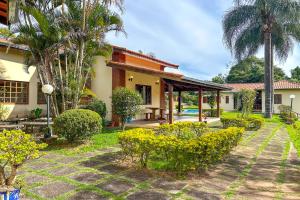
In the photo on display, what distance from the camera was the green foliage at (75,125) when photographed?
8758 mm

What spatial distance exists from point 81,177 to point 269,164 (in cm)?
515

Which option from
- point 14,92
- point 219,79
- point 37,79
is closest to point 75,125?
point 14,92

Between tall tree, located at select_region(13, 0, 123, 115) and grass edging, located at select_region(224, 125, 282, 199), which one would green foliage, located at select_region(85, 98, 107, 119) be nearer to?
tall tree, located at select_region(13, 0, 123, 115)

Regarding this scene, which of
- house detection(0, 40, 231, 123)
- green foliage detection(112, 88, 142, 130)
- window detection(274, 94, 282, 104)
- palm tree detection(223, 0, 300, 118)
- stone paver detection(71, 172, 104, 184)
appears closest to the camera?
stone paver detection(71, 172, 104, 184)

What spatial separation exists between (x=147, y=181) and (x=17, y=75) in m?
12.0

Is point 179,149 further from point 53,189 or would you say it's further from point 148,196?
point 53,189

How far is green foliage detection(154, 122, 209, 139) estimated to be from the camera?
9.64m

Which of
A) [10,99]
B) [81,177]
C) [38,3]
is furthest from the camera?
[10,99]

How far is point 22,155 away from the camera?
3.86 meters

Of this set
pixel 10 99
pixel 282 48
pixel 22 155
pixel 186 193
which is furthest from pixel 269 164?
pixel 282 48

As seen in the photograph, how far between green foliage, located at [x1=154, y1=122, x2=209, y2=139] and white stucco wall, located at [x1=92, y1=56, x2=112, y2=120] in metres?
6.22

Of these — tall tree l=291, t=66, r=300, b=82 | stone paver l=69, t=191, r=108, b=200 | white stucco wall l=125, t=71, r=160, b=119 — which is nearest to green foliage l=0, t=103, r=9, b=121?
white stucco wall l=125, t=71, r=160, b=119

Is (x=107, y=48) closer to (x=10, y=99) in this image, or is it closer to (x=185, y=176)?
(x=10, y=99)

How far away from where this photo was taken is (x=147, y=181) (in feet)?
18.5
